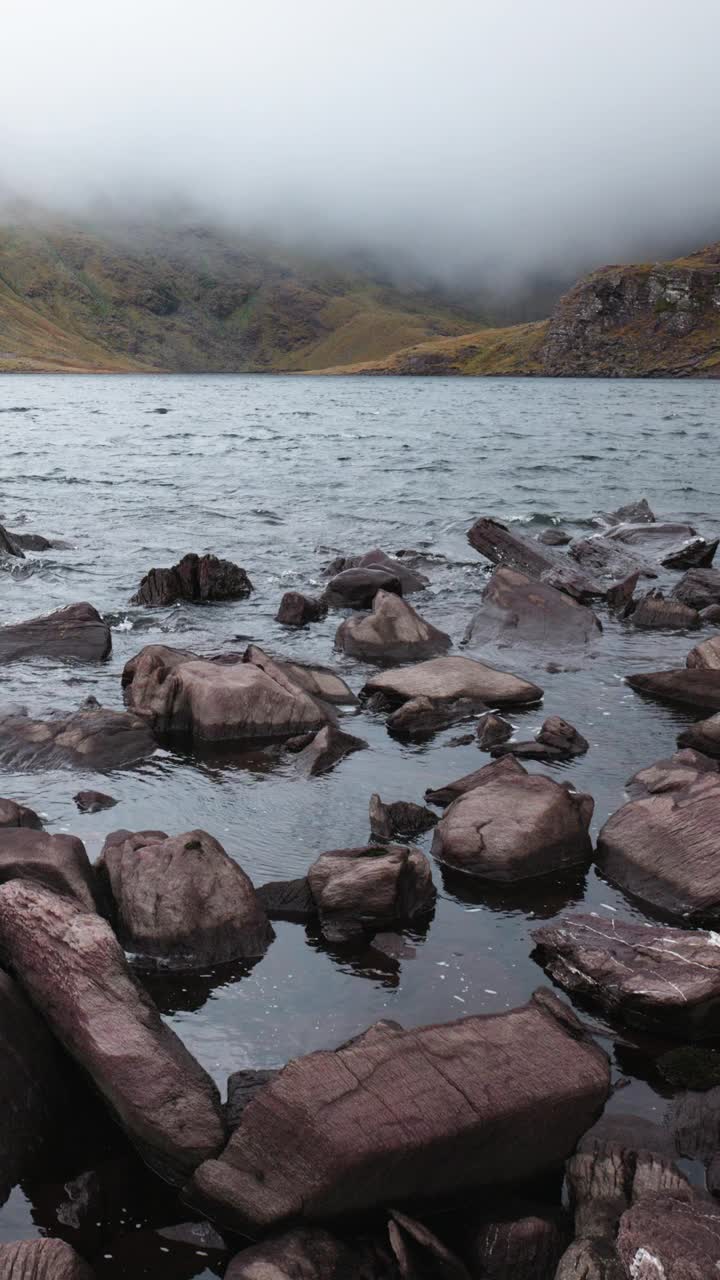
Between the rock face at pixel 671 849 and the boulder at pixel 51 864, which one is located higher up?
the boulder at pixel 51 864

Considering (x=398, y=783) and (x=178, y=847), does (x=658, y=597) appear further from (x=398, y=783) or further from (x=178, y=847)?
(x=178, y=847)

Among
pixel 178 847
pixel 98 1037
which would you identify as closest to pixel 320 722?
pixel 178 847

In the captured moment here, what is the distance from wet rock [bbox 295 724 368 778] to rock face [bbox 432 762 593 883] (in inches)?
104

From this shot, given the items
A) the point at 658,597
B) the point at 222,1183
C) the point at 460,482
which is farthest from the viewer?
the point at 460,482

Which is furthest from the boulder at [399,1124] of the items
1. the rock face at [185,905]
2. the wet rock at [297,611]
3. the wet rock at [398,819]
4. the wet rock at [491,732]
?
the wet rock at [297,611]

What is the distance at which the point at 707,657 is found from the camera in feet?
53.9

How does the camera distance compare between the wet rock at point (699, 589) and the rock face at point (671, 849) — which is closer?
the rock face at point (671, 849)

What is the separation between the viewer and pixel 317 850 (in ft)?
36.7

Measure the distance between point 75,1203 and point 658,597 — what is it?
18.6m

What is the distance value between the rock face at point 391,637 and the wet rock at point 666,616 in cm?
491

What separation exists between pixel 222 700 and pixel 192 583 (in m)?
10.1

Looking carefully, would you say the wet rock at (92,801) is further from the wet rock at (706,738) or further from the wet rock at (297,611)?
the wet rock at (297,611)

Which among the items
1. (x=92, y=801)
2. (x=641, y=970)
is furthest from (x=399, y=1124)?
(x=92, y=801)

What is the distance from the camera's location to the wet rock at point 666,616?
2161cm
